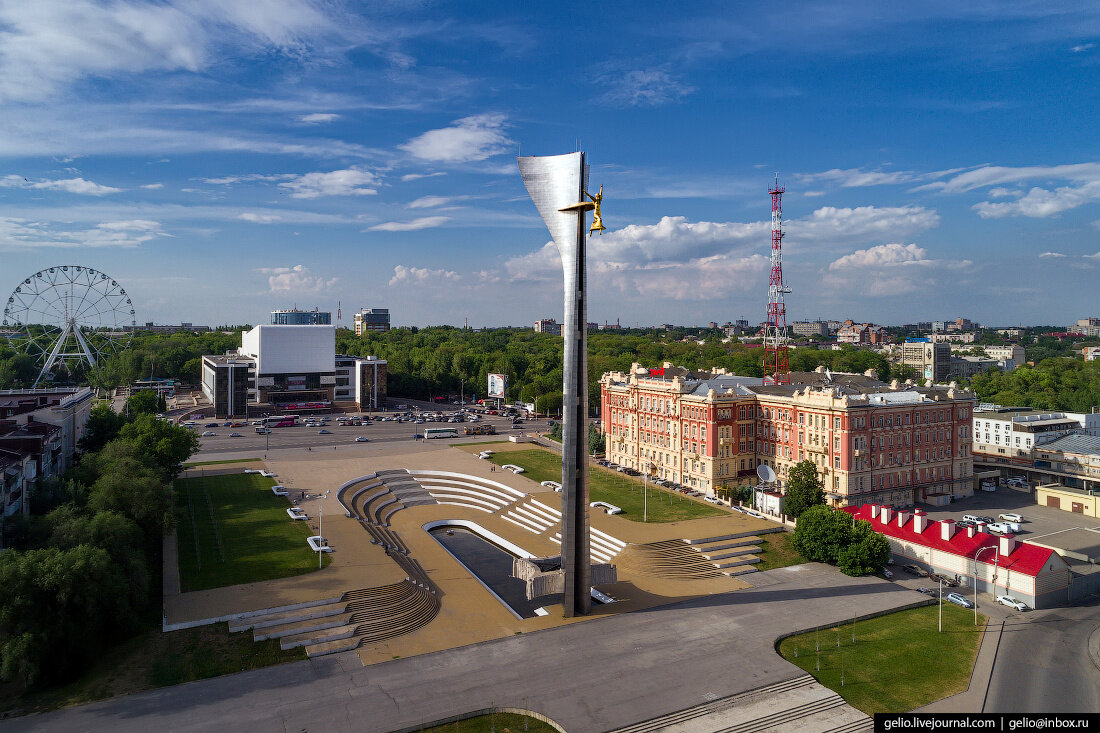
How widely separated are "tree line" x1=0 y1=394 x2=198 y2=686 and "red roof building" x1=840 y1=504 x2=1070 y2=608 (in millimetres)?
48707

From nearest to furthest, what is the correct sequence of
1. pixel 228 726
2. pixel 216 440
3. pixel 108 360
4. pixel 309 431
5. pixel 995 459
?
pixel 228 726, pixel 995 459, pixel 216 440, pixel 309 431, pixel 108 360

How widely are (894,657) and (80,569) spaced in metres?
39.7

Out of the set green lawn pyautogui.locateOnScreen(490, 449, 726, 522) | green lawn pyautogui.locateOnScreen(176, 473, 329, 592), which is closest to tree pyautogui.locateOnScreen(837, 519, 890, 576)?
green lawn pyautogui.locateOnScreen(490, 449, 726, 522)

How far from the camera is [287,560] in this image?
43719mm

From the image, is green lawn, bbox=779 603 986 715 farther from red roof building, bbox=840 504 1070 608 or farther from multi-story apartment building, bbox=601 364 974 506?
multi-story apartment building, bbox=601 364 974 506

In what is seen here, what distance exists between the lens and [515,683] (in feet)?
99.3

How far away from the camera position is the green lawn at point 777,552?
47.7 metres

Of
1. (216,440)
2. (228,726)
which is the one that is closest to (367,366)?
(216,440)

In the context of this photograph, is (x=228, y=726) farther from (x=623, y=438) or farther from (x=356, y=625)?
(x=623, y=438)

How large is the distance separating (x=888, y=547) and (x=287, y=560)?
40.9 meters

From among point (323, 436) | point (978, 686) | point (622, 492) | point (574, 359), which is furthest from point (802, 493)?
point (323, 436)

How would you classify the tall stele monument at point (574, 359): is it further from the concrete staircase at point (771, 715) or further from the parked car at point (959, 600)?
the parked car at point (959, 600)

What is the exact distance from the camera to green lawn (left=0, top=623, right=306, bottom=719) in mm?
28734

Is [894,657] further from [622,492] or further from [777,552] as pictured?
[622,492]
